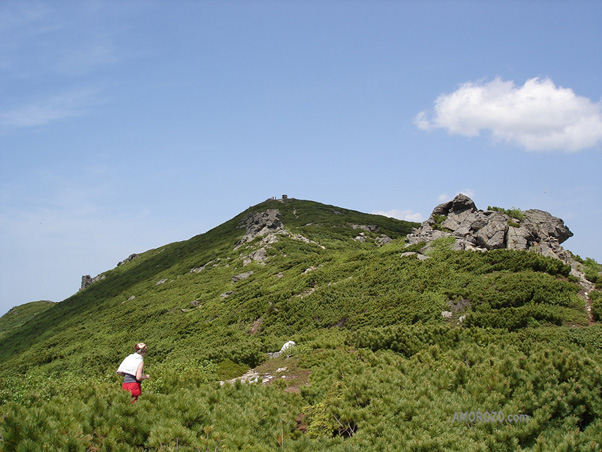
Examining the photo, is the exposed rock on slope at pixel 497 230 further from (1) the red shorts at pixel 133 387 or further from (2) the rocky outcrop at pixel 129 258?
(2) the rocky outcrop at pixel 129 258

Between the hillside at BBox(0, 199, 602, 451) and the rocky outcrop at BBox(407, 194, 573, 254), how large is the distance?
2.30 m

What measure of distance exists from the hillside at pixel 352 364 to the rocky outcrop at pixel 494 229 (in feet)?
7.56

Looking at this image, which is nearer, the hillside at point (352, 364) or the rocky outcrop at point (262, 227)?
the hillside at point (352, 364)

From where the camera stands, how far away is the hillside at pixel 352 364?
8.27 meters

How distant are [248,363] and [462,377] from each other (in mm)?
11576

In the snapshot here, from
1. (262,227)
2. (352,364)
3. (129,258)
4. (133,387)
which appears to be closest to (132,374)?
(133,387)

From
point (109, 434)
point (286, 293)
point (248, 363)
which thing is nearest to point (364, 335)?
point (248, 363)

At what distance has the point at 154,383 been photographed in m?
12.9

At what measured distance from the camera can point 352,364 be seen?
14.0 metres

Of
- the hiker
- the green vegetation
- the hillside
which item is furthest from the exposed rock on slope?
the hiker

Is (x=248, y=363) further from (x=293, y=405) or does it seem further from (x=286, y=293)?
(x=286, y=293)

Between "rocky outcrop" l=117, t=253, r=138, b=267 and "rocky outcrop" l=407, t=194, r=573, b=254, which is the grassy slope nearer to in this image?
"rocky outcrop" l=117, t=253, r=138, b=267

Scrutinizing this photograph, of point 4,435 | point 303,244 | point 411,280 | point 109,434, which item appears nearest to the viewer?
point 4,435

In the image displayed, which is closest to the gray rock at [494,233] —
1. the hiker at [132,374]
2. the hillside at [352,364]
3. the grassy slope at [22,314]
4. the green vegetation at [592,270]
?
the hillside at [352,364]
